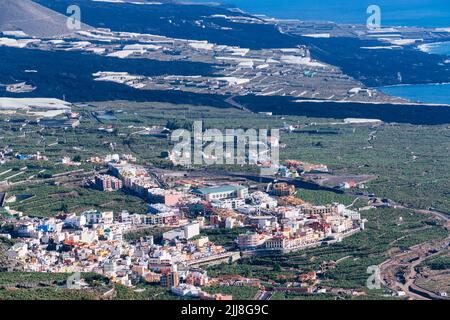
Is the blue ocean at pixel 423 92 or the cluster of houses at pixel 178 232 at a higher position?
the cluster of houses at pixel 178 232

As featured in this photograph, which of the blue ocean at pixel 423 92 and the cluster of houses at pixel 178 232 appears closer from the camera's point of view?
the cluster of houses at pixel 178 232

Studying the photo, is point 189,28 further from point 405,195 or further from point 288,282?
point 288,282

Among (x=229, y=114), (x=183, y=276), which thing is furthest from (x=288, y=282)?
(x=229, y=114)

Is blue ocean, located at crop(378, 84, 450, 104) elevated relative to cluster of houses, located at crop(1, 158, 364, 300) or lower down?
lower down

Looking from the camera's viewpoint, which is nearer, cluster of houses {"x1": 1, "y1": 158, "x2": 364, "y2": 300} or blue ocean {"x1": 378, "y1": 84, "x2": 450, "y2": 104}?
cluster of houses {"x1": 1, "y1": 158, "x2": 364, "y2": 300}

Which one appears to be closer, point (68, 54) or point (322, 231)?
point (322, 231)

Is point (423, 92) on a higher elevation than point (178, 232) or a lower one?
lower

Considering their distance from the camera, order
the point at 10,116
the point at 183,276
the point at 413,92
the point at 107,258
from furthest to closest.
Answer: the point at 413,92, the point at 10,116, the point at 107,258, the point at 183,276

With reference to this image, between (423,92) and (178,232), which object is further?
(423,92)
